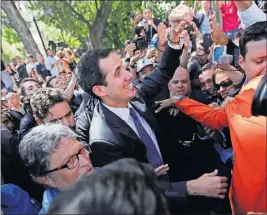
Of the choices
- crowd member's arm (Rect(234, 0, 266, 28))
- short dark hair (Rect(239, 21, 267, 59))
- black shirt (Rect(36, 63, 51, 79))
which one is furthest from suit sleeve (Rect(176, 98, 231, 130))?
black shirt (Rect(36, 63, 51, 79))

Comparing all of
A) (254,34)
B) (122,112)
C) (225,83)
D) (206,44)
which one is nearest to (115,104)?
(122,112)

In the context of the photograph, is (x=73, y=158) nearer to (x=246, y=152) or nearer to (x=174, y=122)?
(x=246, y=152)

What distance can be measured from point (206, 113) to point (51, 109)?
1.21 meters

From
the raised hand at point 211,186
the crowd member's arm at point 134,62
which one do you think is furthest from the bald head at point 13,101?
the raised hand at point 211,186

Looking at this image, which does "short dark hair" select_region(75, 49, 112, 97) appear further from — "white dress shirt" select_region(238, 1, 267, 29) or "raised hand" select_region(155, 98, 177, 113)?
"white dress shirt" select_region(238, 1, 267, 29)

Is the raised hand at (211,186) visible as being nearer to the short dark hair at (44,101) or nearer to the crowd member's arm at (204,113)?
the crowd member's arm at (204,113)

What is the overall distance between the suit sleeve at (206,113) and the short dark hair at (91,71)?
1.74 ft

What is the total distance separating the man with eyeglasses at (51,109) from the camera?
2.51m

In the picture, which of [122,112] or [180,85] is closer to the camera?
[122,112]

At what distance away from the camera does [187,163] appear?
7.61ft

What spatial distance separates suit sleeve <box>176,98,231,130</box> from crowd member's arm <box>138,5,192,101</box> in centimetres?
29

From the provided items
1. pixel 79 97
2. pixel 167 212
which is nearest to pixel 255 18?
pixel 167 212

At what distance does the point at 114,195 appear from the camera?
789 mm

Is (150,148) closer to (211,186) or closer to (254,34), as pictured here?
(211,186)
